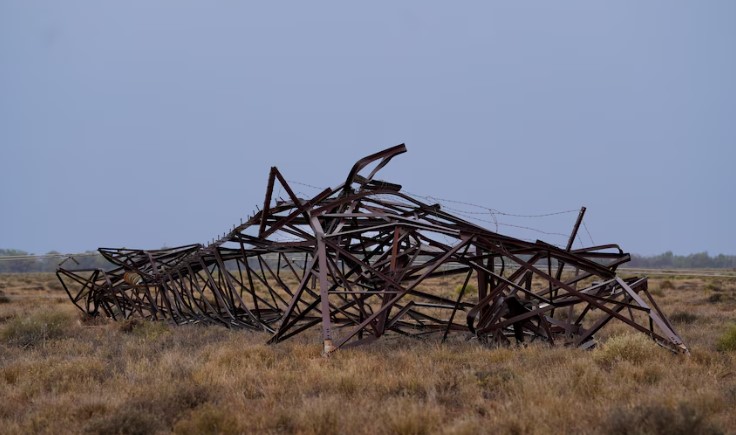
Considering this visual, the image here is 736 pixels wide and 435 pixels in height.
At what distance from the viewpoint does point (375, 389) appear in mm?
7422

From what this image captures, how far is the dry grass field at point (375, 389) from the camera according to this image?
5887 mm

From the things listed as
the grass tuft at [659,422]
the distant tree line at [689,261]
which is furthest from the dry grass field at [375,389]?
the distant tree line at [689,261]

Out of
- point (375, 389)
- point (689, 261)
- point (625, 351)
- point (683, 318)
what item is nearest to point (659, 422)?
point (375, 389)

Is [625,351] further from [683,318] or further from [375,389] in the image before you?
[683,318]

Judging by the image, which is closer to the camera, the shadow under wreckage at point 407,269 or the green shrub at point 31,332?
the shadow under wreckage at point 407,269

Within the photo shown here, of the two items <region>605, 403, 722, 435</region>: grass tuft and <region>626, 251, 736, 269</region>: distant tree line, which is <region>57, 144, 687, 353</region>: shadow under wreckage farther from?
<region>626, 251, 736, 269</region>: distant tree line

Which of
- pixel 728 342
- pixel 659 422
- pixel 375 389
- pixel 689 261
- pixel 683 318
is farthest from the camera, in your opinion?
pixel 689 261

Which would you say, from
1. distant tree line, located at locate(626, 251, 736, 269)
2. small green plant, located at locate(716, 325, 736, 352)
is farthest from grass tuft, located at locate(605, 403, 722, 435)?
distant tree line, located at locate(626, 251, 736, 269)

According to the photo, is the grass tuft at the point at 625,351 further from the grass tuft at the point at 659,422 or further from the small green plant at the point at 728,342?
the grass tuft at the point at 659,422

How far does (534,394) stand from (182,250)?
12.0 metres

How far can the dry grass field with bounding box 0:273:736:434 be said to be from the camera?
232 inches

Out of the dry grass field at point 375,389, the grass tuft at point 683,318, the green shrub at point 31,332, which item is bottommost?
the grass tuft at point 683,318

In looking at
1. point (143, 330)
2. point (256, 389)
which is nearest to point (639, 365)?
point (256, 389)

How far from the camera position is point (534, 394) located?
6.81m
